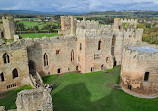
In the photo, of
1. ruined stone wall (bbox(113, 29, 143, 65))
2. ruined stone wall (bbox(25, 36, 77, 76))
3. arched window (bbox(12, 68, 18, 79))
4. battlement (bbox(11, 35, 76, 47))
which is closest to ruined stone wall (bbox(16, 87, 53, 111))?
battlement (bbox(11, 35, 76, 47))

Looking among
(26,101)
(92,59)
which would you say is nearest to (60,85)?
(92,59)

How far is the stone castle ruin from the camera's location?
1811 cm

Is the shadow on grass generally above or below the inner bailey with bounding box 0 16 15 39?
below

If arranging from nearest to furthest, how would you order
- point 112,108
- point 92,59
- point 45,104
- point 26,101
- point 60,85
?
point 45,104 → point 26,101 → point 112,108 → point 60,85 → point 92,59

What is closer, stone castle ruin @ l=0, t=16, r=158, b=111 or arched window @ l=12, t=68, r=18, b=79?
stone castle ruin @ l=0, t=16, r=158, b=111

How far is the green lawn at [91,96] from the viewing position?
16906 millimetres

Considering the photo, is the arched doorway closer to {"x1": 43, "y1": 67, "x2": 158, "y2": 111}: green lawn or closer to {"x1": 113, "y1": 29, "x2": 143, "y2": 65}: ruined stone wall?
{"x1": 43, "y1": 67, "x2": 158, "y2": 111}: green lawn

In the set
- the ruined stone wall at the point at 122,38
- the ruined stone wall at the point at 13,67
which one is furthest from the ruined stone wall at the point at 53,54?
the ruined stone wall at the point at 122,38

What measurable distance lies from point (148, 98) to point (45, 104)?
555 inches

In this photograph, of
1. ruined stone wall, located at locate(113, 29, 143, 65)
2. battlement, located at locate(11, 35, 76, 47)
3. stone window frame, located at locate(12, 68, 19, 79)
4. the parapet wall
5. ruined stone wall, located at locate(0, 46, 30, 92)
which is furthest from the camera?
the parapet wall

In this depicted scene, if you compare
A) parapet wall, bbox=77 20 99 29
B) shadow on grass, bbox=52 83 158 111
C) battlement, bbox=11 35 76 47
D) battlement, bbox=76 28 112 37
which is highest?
parapet wall, bbox=77 20 99 29

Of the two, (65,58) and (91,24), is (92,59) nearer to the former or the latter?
(65,58)

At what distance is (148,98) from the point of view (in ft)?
60.0

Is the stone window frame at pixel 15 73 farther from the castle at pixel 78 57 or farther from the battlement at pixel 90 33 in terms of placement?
the battlement at pixel 90 33
